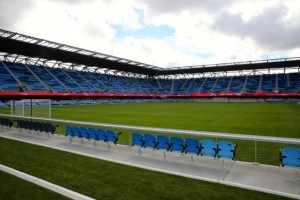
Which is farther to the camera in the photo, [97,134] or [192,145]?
[97,134]

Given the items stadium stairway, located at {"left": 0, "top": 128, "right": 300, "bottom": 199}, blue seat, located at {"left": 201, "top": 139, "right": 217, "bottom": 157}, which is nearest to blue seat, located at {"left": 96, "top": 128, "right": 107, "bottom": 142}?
stadium stairway, located at {"left": 0, "top": 128, "right": 300, "bottom": 199}

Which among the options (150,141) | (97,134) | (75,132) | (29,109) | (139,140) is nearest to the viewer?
(150,141)

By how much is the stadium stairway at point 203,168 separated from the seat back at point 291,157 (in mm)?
470

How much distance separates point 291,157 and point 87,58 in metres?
57.0

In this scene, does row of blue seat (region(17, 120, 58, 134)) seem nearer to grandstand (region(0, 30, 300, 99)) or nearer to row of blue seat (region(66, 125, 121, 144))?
row of blue seat (region(66, 125, 121, 144))

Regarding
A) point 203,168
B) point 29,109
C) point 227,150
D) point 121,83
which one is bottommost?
point 203,168

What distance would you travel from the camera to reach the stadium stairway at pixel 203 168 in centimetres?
652

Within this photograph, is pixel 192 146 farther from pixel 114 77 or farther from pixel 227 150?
pixel 114 77

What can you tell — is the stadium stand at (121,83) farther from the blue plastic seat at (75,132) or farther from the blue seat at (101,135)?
the blue seat at (101,135)

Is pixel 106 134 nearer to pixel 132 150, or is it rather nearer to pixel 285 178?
pixel 132 150

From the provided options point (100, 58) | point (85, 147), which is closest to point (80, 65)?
point (100, 58)

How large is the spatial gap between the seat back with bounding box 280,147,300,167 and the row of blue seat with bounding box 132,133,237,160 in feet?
4.76

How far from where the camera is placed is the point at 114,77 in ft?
261

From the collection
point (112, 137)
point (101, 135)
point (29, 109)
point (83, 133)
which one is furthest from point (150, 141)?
point (29, 109)
